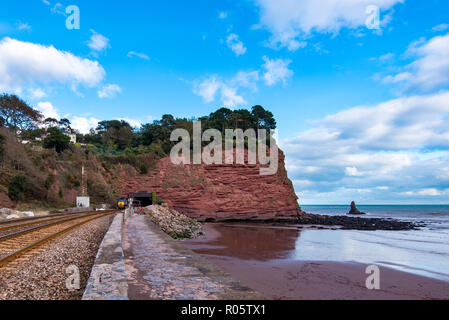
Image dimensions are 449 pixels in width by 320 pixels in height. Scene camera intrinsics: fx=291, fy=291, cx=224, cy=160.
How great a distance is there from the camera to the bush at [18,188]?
88.9ft

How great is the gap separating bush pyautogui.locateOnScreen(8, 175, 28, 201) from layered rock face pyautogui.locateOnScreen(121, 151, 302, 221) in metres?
14.2

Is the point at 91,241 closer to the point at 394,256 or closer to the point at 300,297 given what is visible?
the point at 300,297

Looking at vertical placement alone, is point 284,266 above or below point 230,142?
below

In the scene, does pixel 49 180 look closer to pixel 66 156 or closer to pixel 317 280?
pixel 66 156

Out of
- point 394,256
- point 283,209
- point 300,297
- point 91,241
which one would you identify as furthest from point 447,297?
point 283,209

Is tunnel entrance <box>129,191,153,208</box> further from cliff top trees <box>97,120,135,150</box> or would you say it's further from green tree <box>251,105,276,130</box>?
green tree <box>251,105,276,130</box>

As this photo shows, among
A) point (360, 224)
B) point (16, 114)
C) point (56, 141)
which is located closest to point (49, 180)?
point (56, 141)

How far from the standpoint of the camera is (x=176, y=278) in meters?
5.70

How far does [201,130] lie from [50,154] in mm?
22849

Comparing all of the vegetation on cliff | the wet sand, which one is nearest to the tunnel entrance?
the vegetation on cliff

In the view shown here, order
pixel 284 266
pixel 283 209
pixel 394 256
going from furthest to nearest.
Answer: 1. pixel 283 209
2. pixel 394 256
3. pixel 284 266

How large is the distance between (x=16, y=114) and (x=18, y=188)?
22256 mm

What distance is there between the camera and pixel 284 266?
10.7 m

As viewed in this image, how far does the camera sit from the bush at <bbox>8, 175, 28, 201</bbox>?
88.9 ft
